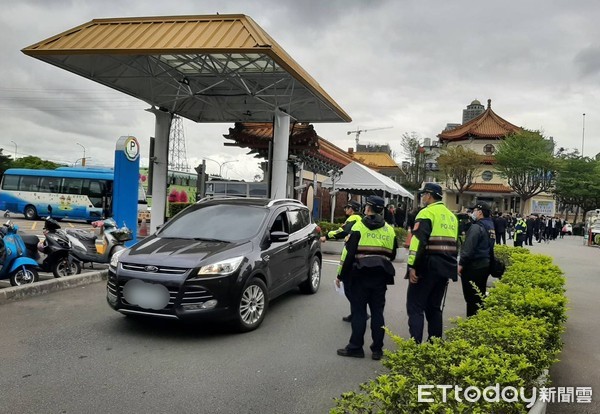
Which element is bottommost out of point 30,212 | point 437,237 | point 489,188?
point 30,212

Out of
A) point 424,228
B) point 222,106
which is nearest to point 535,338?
point 424,228

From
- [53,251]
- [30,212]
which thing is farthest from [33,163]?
[53,251]

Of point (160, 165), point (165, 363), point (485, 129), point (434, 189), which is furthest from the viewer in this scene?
point (485, 129)

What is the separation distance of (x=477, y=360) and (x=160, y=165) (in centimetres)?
1366

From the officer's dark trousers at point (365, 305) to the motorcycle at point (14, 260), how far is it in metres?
5.21

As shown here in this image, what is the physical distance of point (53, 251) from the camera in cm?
789

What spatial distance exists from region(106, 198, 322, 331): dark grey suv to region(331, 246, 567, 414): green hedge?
89.7 inches

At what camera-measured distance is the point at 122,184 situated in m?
10.4

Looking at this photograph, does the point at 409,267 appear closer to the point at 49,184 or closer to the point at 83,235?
the point at 83,235

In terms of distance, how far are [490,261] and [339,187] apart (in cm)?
1373

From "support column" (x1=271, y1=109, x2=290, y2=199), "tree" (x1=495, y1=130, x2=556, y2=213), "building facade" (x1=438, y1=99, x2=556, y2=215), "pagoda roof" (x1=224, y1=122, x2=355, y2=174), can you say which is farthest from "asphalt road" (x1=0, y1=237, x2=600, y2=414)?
"building facade" (x1=438, y1=99, x2=556, y2=215)

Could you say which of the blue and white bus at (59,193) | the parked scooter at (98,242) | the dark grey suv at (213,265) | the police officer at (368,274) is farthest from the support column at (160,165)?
the police officer at (368,274)

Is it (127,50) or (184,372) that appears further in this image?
(127,50)

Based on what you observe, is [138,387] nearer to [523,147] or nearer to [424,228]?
[424,228]
